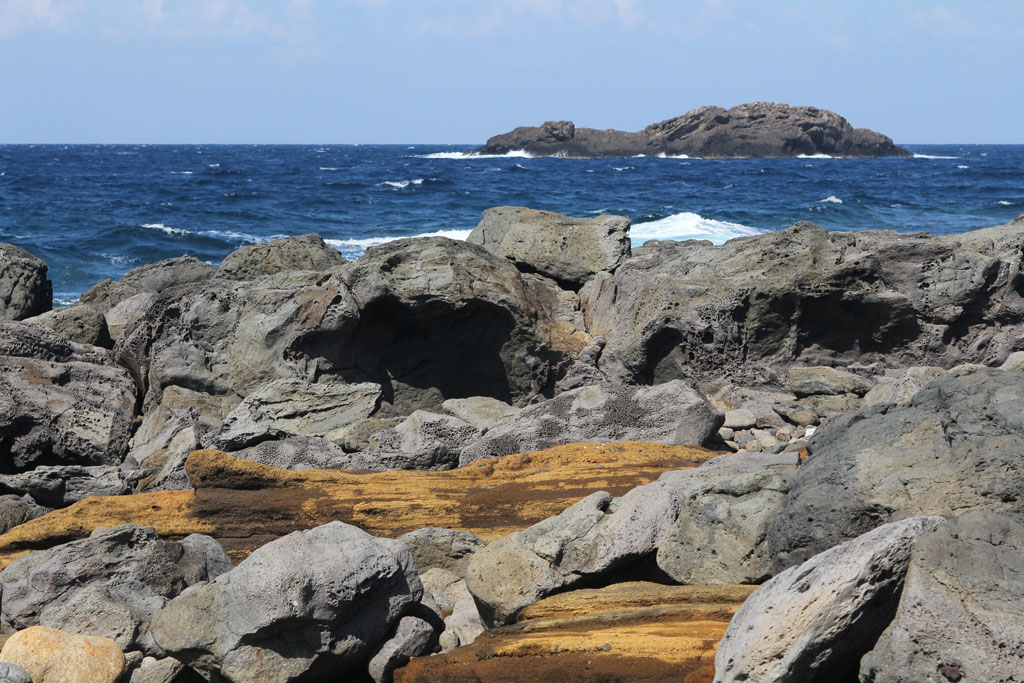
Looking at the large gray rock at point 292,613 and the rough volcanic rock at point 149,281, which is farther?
the rough volcanic rock at point 149,281

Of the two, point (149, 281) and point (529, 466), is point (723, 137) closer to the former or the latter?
point (149, 281)

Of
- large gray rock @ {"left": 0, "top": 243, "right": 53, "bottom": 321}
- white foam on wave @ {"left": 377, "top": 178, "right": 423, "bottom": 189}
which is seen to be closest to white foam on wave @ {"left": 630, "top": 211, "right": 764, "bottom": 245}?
large gray rock @ {"left": 0, "top": 243, "right": 53, "bottom": 321}

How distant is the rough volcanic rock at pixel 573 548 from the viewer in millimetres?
3656

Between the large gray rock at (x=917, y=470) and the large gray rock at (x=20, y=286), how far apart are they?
315 inches

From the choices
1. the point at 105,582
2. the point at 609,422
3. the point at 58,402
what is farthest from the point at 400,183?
the point at 105,582

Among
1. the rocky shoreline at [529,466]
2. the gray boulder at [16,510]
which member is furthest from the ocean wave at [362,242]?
the gray boulder at [16,510]

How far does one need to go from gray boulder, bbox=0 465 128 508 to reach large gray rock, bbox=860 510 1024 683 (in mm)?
4374

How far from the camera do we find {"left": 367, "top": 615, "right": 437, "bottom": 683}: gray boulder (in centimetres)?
348

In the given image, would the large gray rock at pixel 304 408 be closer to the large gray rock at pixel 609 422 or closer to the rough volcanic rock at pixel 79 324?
the large gray rock at pixel 609 422

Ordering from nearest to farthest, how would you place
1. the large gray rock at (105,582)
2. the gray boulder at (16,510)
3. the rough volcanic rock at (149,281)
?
the large gray rock at (105,582) < the gray boulder at (16,510) < the rough volcanic rock at (149,281)

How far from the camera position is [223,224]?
25.3m

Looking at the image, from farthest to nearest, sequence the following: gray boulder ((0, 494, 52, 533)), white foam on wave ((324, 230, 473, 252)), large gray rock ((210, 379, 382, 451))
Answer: white foam on wave ((324, 230, 473, 252)), large gray rock ((210, 379, 382, 451)), gray boulder ((0, 494, 52, 533))

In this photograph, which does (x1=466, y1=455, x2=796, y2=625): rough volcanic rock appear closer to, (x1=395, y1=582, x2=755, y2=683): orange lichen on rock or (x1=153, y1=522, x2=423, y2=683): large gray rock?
(x1=395, y1=582, x2=755, y2=683): orange lichen on rock

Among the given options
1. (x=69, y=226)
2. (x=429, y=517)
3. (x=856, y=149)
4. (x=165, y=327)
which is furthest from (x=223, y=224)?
(x=856, y=149)
